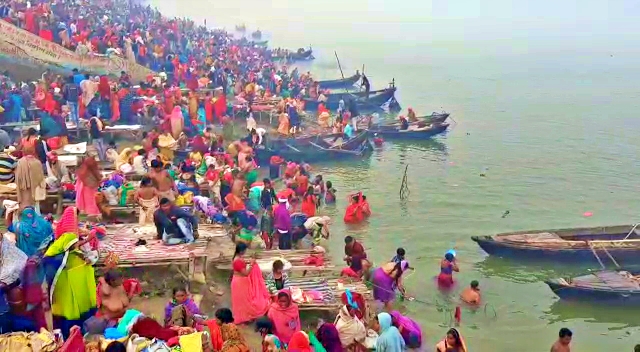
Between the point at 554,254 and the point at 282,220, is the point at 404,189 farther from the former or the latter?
the point at 282,220

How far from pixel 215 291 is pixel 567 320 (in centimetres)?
662

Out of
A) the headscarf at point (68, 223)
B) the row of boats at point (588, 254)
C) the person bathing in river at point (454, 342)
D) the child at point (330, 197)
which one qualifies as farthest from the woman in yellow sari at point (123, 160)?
the person bathing in river at point (454, 342)

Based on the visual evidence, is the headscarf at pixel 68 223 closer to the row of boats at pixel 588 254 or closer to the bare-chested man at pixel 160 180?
the bare-chested man at pixel 160 180

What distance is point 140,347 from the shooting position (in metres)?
5.79

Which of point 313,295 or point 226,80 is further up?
point 226,80

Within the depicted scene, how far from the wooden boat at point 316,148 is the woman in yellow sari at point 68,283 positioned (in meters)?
11.8

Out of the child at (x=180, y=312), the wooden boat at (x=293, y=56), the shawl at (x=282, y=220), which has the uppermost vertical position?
the wooden boat at (x=293, y=56)

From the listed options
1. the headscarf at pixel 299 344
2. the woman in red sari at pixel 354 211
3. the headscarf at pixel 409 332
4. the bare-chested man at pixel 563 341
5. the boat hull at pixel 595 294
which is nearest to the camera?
the headscarf at pixel 299 344

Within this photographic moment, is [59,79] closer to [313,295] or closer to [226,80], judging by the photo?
[226,80]

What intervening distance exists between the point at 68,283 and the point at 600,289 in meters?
9.10

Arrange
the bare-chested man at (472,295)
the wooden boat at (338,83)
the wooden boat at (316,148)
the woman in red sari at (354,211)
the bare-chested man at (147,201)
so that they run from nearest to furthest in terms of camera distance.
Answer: the bare-chested man at (147,201)
the bare-chested man at (472,295)
the woman in red sari at (354,211)
the wooden boat at (316,148)
the wooden boat at (338,83)

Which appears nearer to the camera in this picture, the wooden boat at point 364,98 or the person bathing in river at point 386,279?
the person bathing in river at point 386,279

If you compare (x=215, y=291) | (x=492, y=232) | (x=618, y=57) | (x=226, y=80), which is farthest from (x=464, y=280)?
(x=618, y=57)

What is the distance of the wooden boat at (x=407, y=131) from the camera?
940 inches
